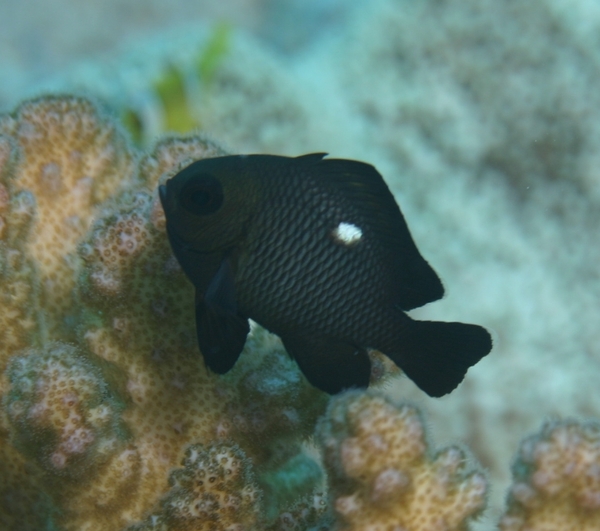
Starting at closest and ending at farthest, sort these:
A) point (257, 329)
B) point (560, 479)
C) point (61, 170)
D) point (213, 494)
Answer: point (560, 479) → point (213, 494) → point (257, 329) → point (61, 170)

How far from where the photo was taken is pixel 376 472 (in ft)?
4.39

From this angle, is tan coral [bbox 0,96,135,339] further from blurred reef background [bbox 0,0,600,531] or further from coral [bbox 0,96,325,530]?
coral [bbox 0,96,325,530]

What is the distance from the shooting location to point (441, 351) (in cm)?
155

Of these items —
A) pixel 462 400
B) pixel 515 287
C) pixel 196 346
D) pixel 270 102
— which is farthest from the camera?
pixel 270 102

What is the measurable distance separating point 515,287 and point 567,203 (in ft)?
2.56

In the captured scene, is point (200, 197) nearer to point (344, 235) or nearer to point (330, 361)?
point (344, 235)

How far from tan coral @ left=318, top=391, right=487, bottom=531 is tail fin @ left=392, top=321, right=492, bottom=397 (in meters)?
0.21

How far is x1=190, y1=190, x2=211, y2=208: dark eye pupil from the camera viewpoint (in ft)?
5.17

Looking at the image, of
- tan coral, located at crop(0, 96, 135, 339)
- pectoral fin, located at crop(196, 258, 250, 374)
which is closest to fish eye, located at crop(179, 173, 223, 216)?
pectoral fin, located at crop(196, 258, 250, 374)

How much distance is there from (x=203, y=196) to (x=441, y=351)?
0.75 m

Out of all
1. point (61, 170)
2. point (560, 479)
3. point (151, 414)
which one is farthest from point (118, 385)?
point (560, 479)

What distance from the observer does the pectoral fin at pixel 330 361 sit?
1605 mm

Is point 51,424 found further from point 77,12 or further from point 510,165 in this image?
point 77,12

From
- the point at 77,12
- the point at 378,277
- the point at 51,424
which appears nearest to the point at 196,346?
the point at 51,424
